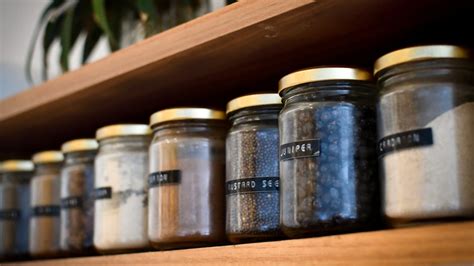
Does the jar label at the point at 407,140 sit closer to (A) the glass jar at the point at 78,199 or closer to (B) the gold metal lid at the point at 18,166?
(A) the glass jar at the point at 78,199

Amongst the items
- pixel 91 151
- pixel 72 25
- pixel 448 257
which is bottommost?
pixel 448 257

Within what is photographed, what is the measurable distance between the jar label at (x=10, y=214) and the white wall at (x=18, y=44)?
0.58 meters

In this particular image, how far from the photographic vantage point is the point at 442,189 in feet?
2.28

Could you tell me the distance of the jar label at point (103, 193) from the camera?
41.6 inches

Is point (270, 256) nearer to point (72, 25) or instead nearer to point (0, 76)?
point (72, 25)

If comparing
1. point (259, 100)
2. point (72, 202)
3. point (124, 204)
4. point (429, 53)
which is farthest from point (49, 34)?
point (429, 53)

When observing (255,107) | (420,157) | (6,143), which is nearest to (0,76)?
(6,143)

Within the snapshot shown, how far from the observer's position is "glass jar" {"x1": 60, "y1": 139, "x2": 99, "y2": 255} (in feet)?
3.76

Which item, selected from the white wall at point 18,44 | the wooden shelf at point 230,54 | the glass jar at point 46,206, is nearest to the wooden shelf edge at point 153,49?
the wooden shelf at point 230,54

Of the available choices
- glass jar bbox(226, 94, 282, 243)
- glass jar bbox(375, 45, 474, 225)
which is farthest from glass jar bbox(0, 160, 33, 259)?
glass jar bbox(375, 45, 474, 225)

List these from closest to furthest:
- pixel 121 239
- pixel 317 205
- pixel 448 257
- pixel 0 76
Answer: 1. pixel 448 257
2. pixel 317 205
3. pixel 121 239
4. pixel 0 76

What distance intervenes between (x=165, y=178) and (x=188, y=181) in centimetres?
3

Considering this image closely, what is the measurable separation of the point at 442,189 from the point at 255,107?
0.29 meters

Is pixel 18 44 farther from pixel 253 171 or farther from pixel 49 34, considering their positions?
pixel 253 171
